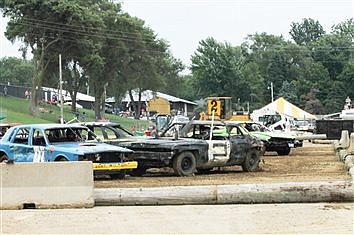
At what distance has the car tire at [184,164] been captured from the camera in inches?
667

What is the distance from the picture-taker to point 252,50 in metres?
130

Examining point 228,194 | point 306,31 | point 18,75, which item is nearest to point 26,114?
point 228,194

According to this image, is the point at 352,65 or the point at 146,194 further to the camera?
the point at 352,65

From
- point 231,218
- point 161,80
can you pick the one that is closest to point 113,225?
point 231,218

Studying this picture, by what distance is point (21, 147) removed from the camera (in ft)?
54.0

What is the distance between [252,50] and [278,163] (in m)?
109

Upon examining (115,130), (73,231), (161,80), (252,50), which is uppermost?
(252,50)

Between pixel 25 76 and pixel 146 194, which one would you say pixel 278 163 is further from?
pixel 25 76

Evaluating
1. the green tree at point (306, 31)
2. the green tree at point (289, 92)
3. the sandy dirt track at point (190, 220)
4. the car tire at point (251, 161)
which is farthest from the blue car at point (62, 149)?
the green tree at point (306, 31)

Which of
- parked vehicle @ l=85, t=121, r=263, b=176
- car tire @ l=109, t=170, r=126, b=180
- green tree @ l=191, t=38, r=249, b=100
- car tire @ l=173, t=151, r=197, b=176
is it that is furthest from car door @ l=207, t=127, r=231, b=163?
green tree @ l=191, t=38, r=249, b=100

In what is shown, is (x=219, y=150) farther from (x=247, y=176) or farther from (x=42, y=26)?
(x=42, y=26)

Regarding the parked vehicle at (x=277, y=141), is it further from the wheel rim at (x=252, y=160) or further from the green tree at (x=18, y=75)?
the green tree at (x=18, y=75)

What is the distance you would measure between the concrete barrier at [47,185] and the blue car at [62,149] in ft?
9.71

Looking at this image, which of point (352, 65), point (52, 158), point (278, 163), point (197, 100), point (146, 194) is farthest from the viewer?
point (197, 100)
